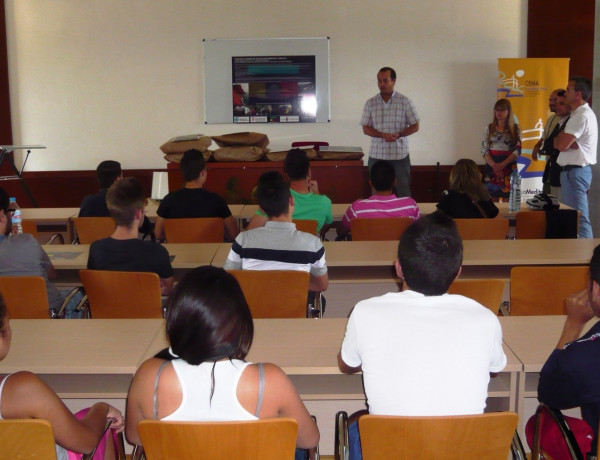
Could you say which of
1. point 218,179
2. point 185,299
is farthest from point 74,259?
point 218,179

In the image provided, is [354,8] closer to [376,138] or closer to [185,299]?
[376,138]

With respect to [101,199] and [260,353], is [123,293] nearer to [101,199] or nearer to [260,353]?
[260,353]

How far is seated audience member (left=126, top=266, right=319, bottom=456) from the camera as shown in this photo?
1.82 metres

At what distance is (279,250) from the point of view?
3488 millimetres

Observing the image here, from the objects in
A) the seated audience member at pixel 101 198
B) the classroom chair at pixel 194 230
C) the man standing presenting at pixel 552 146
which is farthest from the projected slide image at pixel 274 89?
the classroom chair at pixel 194 230

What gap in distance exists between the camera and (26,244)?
3.58 metres

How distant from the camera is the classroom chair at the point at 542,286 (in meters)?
3.25

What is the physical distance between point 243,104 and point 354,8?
1.67m

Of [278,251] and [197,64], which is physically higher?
[197,64]

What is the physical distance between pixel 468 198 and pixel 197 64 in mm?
5001

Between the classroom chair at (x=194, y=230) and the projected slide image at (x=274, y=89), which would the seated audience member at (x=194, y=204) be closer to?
the classroom chair at (x=194, y=230)

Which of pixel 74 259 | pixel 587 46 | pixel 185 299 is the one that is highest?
pixel 587 46

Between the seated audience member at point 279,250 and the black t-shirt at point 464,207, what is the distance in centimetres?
162

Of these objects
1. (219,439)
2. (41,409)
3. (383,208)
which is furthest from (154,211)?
(219,439)
